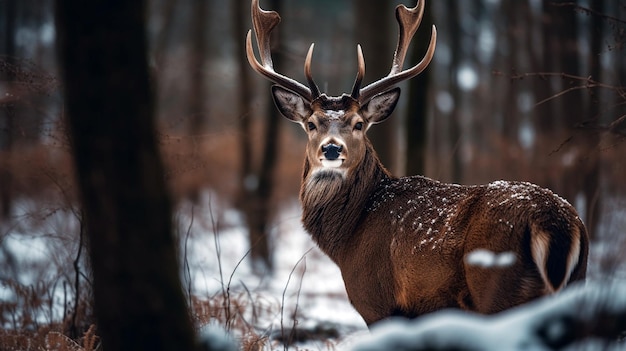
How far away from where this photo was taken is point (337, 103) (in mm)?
6684

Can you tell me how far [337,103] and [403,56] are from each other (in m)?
0.93

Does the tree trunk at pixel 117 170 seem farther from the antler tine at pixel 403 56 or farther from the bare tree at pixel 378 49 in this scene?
the bare tree at pixel 378 49

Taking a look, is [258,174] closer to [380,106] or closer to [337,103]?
[380,106]

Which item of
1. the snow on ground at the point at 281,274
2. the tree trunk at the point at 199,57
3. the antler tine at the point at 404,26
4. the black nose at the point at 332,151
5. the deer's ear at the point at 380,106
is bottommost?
the snow on ground at the point at 281,274

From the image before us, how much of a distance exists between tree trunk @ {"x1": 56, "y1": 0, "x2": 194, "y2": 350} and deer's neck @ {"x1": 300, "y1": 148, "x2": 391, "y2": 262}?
3.05m

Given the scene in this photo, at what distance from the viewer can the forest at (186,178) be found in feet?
10.9

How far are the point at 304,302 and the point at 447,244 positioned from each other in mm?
4844

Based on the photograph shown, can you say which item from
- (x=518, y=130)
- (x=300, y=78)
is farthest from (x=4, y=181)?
(x=300, y=78)

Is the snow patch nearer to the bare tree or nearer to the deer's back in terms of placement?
the deer's back

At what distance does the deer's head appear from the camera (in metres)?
6.41

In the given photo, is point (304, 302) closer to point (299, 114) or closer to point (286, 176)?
point (299, 114)

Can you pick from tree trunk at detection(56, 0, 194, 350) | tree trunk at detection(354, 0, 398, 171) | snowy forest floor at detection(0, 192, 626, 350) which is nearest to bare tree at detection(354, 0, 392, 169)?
tree trunk at detection(354, 0, 398, 171)

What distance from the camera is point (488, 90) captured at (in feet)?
99.8

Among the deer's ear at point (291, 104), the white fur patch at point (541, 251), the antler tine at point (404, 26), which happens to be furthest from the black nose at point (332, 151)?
the white fur patch at point (541, 251)
